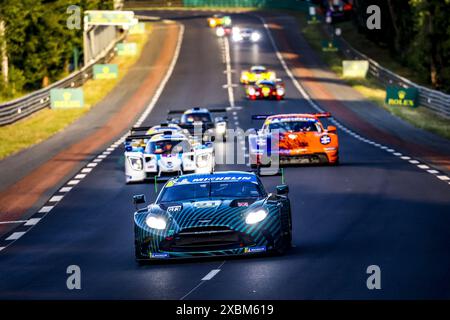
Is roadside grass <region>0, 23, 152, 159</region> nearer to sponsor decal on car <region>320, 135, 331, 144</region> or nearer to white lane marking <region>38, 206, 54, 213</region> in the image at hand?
sponsor decal on car <region>320, 135, 331, 144</region>

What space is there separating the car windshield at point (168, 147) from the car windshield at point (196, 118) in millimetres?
12745

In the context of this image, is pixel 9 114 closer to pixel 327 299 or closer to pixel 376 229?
pixel 376 229

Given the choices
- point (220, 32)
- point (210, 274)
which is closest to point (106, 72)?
point (220, 32)

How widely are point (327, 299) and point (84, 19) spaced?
73.5m

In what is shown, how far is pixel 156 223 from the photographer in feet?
51.8

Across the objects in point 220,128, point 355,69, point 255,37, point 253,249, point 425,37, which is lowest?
point 255,37

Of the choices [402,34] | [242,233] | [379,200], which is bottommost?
[402,34]

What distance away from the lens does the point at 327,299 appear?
11.8 metres

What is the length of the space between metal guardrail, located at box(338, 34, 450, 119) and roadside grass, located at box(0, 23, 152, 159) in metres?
15.7

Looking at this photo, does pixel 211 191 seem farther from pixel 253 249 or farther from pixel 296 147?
pixel 296 147

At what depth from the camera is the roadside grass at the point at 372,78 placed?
4856 centimetres

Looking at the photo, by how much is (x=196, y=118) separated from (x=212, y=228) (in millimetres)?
27310
